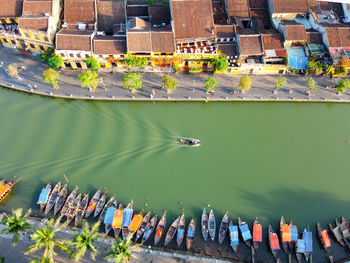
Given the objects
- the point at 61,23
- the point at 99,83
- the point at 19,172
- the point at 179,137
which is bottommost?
the point at 19,172

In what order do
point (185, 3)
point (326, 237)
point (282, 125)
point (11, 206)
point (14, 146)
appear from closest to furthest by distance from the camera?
point (326, 237) → point (11, 206) → point (14, 146) → point (282, 125) → point (185, 3)

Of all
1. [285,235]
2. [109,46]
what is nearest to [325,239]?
[285,235]

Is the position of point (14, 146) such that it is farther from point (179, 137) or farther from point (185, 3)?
point (185, 3)

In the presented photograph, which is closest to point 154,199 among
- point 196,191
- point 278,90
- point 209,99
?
point 196,191

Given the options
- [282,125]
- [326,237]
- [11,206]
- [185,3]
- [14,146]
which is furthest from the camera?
[185,3]

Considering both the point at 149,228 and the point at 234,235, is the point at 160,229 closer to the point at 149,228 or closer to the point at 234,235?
the point at 149,228

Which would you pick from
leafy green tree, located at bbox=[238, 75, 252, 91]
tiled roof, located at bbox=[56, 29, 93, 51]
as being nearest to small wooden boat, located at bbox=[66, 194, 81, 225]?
tiled roof, located at bbox=[56, 29, 93, 51]
